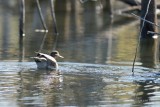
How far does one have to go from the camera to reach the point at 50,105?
12.0m

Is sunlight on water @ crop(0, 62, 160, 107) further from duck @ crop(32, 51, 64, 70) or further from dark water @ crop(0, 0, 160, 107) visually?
duck @ crop(32, 51, 64, 70)

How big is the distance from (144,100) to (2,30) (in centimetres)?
1811

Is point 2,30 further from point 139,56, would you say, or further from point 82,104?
point 82,104

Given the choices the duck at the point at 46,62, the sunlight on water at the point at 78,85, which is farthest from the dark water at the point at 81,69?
the duck at the point at 46,62

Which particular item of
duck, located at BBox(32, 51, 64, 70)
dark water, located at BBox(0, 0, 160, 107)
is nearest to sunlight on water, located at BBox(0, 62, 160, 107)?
dark water, located at BBox(0, 0, 160, 107)

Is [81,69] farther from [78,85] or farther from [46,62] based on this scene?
[78,85]

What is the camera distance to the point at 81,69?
16453mm

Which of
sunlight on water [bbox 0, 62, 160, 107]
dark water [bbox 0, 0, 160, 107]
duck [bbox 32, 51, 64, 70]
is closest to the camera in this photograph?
sunlight on water [bbox 0, 62, 160, 107]

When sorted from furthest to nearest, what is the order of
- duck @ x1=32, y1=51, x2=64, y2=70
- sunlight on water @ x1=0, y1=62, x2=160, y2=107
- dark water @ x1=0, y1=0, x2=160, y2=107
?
duck @ x1=32, y1=51, x2=64, y2=70
dark water @ x1=0, y1=0, x2=160, y2=107
sunlight on water @ x1=0, y1=62, x2=160, y2=107

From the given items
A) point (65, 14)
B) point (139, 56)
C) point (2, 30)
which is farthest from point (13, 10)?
point (139, 56)

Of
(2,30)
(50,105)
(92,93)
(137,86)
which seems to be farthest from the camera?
(2,30)

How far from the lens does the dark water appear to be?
12.7 metres

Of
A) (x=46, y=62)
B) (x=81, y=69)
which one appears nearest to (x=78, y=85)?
(x=81, y=69)

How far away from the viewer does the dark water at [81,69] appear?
41.8 feet
